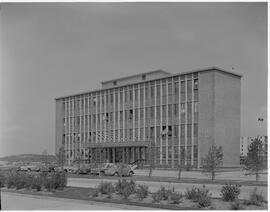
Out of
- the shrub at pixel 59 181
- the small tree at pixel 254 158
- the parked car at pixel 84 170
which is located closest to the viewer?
the shrub at pixel 59 181

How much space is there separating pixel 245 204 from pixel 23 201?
8117 mm

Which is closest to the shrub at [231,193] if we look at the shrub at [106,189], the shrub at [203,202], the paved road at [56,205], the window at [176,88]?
the shrub at [203,202]

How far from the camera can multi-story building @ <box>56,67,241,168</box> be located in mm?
59531

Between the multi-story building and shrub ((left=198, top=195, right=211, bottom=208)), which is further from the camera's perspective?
the multi-story building

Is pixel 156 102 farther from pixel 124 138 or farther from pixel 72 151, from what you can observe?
pixel 72 151

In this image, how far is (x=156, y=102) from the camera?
65.9m

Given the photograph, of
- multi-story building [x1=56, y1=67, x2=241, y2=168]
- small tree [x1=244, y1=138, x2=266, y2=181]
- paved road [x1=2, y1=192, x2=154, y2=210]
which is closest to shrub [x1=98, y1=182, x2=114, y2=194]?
paved road [x1=2, y1=192, x2=154, y2=210]

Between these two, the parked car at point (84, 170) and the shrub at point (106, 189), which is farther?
the parked car at point (84, 170)

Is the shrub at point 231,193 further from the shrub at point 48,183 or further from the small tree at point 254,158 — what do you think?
the small tree at point 254,158

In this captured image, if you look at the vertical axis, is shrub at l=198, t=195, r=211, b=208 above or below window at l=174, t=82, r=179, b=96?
below

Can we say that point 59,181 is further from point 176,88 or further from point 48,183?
point 176,88

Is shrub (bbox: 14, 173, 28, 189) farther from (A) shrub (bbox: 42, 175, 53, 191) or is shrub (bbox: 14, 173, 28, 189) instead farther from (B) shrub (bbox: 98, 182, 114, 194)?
(B) shrub (bbox: 98, 182, 114, 194)

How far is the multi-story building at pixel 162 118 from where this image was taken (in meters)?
59.5

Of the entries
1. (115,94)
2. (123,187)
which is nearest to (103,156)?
(115,94)
